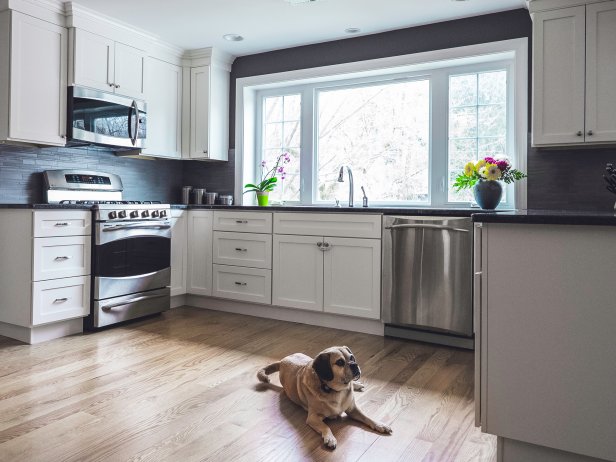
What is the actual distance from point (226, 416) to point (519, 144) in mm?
2561

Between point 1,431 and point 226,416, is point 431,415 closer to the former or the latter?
point 226,416

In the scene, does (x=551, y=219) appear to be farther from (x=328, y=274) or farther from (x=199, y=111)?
(x=199, y=111)

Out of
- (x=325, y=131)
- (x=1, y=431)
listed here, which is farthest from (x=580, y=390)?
(x=325, y=131)

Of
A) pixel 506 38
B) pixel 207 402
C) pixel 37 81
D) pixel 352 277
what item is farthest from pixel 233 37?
pixel 207 402

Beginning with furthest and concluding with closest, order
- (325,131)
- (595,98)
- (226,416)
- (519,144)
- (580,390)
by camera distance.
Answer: (325,131) → (519,144) → (595,98) → (226,416) → (580,390)

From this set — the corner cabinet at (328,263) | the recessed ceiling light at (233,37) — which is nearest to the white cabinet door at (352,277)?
the corner cabinet at (328,263)

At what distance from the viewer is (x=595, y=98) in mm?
2879

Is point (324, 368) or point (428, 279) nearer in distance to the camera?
point (324, 368)

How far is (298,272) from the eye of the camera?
12.0 ft

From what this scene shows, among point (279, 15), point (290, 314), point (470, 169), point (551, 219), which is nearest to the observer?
point (551, 219)

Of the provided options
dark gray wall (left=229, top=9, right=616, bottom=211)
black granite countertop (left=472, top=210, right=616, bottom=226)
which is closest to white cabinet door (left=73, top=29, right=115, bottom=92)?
dark gray wall (left=229, top=9, right=616, bottom=211)

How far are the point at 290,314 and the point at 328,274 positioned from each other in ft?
1.68

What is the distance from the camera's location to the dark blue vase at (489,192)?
3.11 metres

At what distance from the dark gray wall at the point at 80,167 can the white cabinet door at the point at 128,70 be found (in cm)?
55
